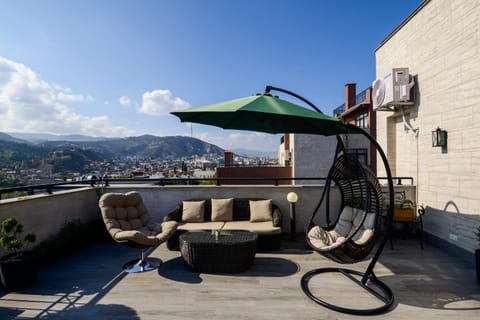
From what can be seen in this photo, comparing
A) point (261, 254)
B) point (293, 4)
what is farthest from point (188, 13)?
point (261, 254)

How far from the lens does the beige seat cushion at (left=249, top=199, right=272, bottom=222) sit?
4805 millimetres

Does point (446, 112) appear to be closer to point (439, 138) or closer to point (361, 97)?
point (439, 138)

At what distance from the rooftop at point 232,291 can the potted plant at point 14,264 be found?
0.12m

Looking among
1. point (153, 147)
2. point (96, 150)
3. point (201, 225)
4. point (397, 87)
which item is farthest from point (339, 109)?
point (153, 147)

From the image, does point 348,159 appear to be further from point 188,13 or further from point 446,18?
point 188,13

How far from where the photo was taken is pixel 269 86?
330cm

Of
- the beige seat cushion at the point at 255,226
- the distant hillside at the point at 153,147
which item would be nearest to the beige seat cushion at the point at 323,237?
the beige seat cushion at the point at 255,226

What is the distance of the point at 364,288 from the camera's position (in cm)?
298

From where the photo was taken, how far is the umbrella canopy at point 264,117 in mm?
2539

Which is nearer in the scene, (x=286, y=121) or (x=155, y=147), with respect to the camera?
(x=286, y=121)

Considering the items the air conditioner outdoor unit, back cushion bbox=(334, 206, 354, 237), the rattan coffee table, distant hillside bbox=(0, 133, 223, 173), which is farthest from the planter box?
distant hillside bbox=(0, 133, 223, 173)

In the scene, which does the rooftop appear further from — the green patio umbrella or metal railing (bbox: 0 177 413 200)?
metal railing (bbox: 0 177 413 200)

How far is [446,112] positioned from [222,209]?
422cm

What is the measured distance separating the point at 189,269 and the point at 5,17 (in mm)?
5099
